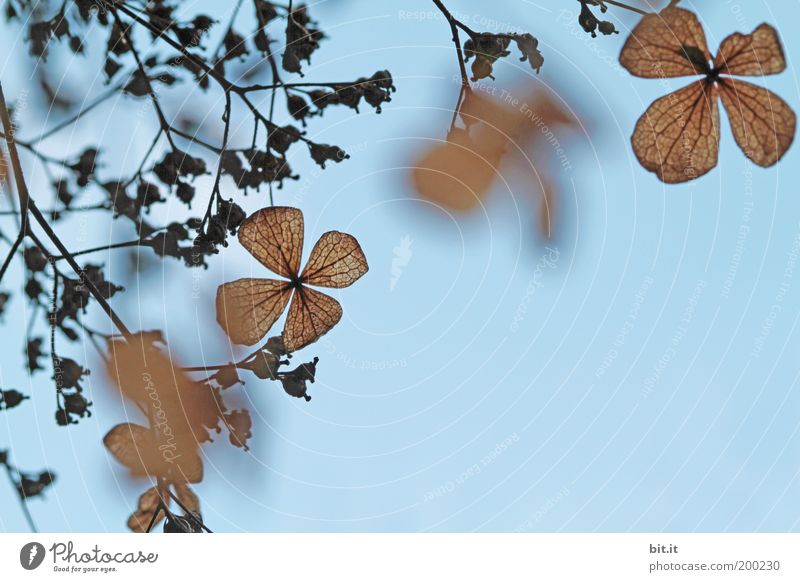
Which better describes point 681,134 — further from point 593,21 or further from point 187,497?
point 187,497

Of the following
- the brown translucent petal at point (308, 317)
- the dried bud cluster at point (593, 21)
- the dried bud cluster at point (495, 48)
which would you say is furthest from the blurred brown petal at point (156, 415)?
the dried bud cluster at point (593, 21)

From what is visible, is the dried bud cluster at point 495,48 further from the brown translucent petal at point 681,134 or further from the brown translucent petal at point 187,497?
the brown translucent petal at point 187,497

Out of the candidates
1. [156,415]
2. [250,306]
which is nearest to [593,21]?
[250,306]

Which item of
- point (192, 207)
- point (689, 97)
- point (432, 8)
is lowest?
point (192, 207)

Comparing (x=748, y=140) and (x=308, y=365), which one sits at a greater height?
(x=748, y=140)
